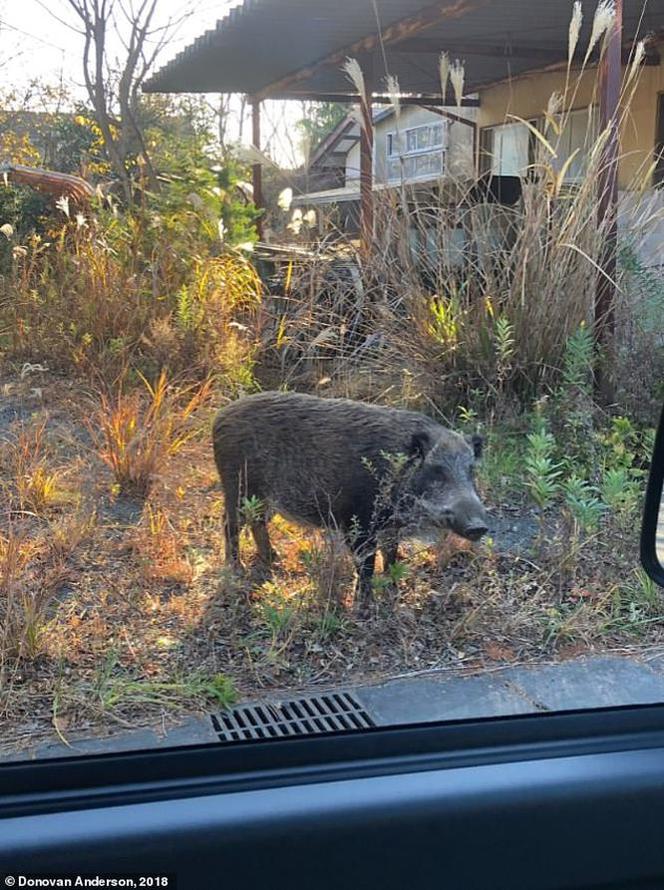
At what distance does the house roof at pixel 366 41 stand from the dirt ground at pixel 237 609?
489cm

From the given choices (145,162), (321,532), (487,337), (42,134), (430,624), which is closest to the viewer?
(430,624)

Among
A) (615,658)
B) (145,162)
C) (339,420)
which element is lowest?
(615,658)

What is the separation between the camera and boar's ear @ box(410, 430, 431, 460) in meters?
3.64

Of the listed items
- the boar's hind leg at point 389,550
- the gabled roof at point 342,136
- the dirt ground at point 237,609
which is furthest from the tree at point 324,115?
the boar's hind leg at point 389,550

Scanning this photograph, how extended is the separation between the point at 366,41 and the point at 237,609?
7392 mm

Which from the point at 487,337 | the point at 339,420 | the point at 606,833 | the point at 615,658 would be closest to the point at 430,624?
the point at 615,658

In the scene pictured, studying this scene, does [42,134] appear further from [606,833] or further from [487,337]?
[606,833]

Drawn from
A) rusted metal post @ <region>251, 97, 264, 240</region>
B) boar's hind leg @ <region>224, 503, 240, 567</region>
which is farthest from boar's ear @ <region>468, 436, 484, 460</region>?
rusted metal post @ <region>251, 97, 264, 240</region>

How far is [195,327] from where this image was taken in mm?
5887

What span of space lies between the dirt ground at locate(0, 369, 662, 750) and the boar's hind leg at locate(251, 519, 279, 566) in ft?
0.27

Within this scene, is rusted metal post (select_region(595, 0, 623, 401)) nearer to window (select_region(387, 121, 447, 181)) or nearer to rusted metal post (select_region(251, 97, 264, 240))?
window (select_region(387, 121, 447, 181))

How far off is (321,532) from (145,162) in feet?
21.7

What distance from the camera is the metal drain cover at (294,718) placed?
7.93 ft

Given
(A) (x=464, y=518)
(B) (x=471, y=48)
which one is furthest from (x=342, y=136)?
(A) (x=464, y=518)
